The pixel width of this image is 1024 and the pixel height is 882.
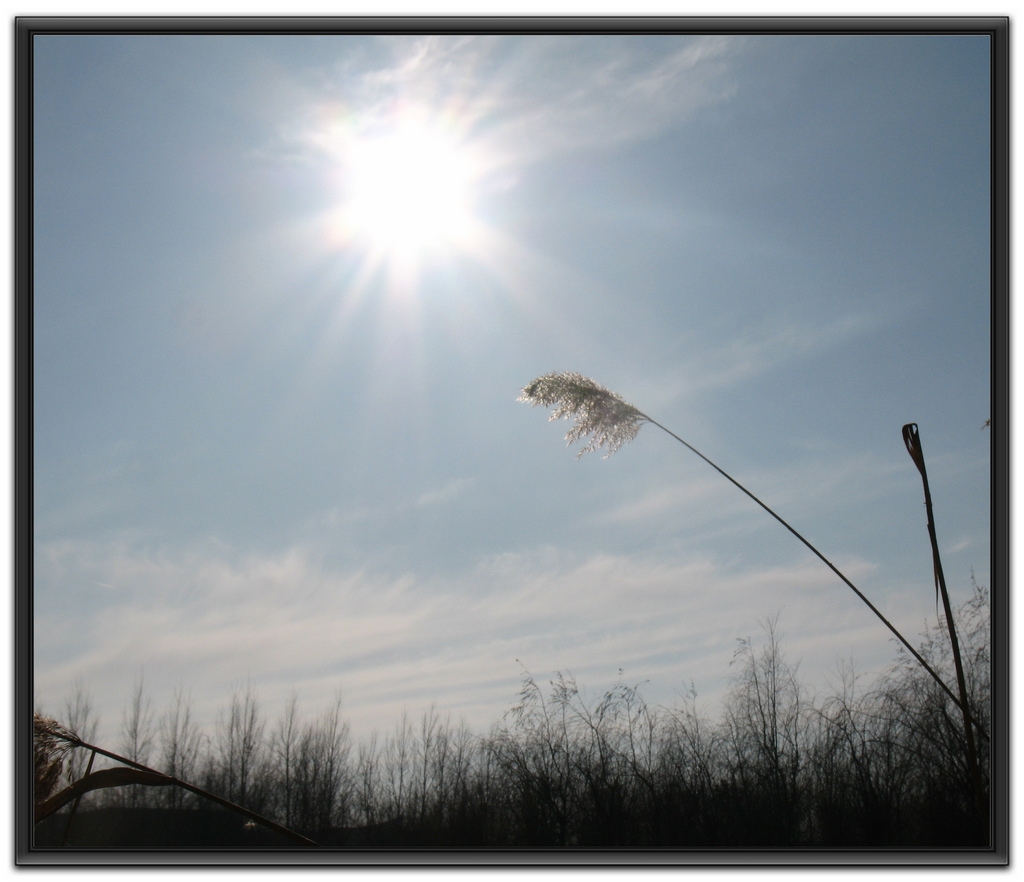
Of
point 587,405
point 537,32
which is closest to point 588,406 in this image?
point 587,405

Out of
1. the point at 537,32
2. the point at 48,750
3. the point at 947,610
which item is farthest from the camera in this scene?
the point at 537,32

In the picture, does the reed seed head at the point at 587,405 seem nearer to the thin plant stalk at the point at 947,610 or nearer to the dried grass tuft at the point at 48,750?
the thin plant stalk at the point at 947,610

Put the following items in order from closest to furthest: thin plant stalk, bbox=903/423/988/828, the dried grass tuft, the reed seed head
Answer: the dried grass tuft, thin plant stalk, bbox=903/423/988/828, the reed seed head

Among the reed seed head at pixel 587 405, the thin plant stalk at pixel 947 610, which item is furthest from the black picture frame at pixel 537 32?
the reed seed head at pixel 587 405

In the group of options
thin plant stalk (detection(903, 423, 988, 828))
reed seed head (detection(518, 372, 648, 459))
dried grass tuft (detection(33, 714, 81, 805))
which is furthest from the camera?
reed seed head (detection(518, 372, 648, 459))

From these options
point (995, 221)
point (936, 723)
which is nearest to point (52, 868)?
point (995, 221)

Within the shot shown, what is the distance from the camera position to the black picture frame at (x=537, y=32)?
8.68ft

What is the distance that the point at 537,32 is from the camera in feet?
9.98

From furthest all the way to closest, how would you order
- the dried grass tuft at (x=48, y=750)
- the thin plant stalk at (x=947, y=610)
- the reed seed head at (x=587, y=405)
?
the reed seed head at (x=587, y=405) < the thin plant stalk at (x=947, y=610) < the dried grass tuft at (x=48, y=750)

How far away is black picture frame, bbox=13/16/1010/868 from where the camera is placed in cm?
265

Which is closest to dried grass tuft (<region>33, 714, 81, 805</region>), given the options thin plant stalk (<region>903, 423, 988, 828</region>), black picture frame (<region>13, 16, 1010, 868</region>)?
black picture frame (<region>13, 16, 1010, 868</region>)

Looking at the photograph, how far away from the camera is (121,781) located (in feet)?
4.56

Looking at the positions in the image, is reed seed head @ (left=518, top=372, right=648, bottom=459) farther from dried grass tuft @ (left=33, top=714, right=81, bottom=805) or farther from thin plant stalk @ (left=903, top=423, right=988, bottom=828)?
dried grass tuft @ (left=33, top=714, right=81, bottom=805)

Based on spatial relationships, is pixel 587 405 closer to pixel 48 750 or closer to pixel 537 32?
pixel 537 32
